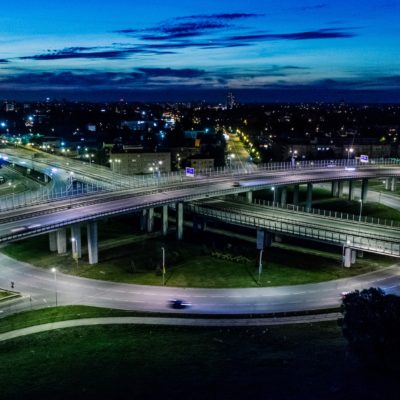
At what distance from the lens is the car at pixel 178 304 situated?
4822 centimetres

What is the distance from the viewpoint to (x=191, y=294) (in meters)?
51.9

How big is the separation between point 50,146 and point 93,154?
3021 centimetres

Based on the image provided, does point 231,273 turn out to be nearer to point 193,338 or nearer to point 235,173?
point 193,338

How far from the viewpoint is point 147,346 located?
39781 millimetres

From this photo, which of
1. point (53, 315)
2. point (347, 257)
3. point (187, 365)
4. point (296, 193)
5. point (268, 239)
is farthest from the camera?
point (296, 193)

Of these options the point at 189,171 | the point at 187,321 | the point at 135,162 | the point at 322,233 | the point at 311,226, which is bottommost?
the point at 187,321

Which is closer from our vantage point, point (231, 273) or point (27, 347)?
point (27, 347)

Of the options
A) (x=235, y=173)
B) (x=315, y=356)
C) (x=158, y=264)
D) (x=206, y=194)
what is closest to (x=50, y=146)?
(x=235, y=173)

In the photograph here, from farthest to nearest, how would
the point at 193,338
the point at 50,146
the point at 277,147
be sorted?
the point at 50,146 → the point at 277,147 → the point at 193,338

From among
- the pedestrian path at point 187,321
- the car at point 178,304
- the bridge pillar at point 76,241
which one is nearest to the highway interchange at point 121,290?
the car at point 178,304

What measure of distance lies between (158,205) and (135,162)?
60.2m

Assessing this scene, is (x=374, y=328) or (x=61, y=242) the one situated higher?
(x=374, y=328)

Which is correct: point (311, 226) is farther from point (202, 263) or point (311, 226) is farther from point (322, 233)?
point (202, 263)

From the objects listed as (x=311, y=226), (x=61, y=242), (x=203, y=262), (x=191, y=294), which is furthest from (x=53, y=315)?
(x=311, y=226)
